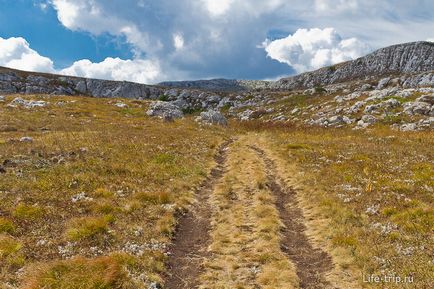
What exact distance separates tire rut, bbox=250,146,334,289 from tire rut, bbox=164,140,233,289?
331cm

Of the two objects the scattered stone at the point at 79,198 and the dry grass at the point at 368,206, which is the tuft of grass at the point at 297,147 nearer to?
the dry grass at the point at 368,206

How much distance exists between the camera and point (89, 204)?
56.3 ft

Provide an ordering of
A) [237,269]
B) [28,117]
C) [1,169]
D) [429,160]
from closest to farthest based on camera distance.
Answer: [237,269]
[1,169]
[429,160]
[28,117]

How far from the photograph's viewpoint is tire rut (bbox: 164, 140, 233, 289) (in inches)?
476

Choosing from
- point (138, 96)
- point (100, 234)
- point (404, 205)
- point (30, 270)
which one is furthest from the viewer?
point (138, 96)

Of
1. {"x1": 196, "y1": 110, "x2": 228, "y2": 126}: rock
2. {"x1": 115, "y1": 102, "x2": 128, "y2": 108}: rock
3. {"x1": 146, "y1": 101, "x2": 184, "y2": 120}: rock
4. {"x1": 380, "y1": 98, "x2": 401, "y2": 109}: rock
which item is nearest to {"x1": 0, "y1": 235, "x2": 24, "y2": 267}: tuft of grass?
{"x1": 196, "y1": 110, "x2": 228, "y2": 126}: rock

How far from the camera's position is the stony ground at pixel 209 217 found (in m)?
11.8

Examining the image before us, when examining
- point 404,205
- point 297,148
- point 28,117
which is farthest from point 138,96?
point 404,205

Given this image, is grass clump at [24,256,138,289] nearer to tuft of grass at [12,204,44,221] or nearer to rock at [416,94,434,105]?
tuft of grass at [12,204,44,221]

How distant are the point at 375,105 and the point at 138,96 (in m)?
128

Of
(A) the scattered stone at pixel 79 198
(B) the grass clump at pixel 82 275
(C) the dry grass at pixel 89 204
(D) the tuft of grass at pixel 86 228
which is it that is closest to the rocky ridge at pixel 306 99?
(C) the dry grass at pixel 89 204

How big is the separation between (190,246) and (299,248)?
168 inches

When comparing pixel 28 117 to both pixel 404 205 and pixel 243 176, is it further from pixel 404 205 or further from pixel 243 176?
pixel 404 205

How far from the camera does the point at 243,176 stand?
25469 millimetres
